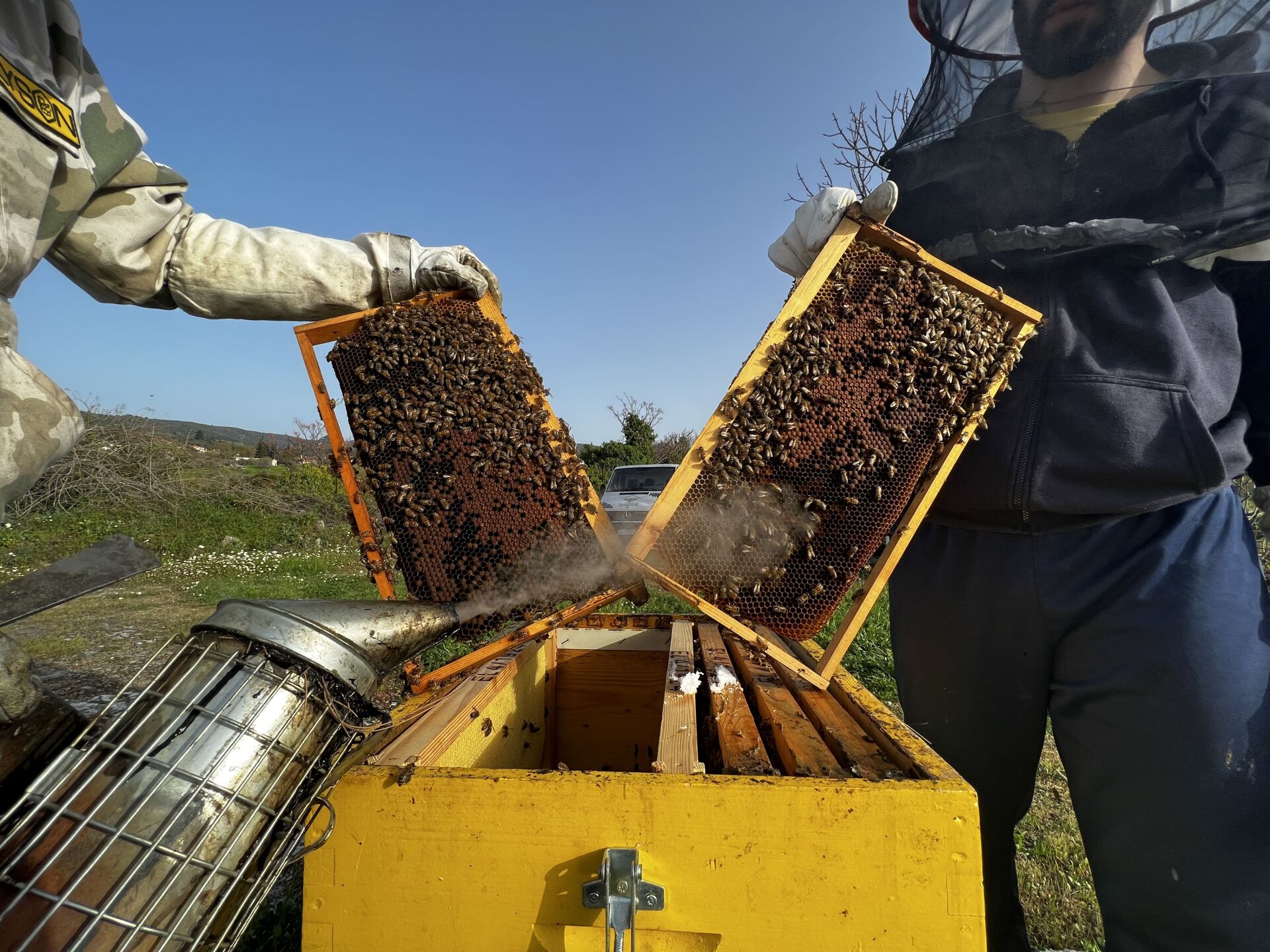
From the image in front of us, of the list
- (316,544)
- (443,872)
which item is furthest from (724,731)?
(316,544)

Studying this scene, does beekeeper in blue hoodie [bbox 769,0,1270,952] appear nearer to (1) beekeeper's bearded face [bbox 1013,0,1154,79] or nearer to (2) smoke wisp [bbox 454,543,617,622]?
(1) beekeeper's bearded face [bbox 1013,0,1154,79]

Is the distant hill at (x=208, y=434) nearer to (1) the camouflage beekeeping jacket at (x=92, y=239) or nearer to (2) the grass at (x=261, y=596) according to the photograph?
(2) the grass at (x=261, y=596)

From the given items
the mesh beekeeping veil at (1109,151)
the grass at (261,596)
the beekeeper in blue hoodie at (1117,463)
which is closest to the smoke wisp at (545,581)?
the grass at (261,596)

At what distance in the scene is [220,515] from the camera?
42.9 ft

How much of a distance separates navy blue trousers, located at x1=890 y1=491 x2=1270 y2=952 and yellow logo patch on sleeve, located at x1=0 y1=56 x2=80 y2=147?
3.01 metres

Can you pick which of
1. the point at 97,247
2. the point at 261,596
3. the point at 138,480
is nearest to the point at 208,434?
the point at 138,480

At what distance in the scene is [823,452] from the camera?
2.01m

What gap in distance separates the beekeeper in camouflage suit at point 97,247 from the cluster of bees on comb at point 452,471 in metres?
0.25

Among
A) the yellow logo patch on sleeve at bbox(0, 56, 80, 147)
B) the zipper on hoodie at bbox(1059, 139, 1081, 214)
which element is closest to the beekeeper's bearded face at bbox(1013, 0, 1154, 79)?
the zipper on hoodie at bbox(1059, 139, 1081, 214)

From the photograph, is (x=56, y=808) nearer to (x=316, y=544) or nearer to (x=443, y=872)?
(x=443, y=872)

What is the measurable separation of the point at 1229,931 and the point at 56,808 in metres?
2.79

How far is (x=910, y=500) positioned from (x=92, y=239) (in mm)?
2576

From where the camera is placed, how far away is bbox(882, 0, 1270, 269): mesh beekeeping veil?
1.96 metres

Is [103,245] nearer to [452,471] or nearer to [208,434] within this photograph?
[452,471]
